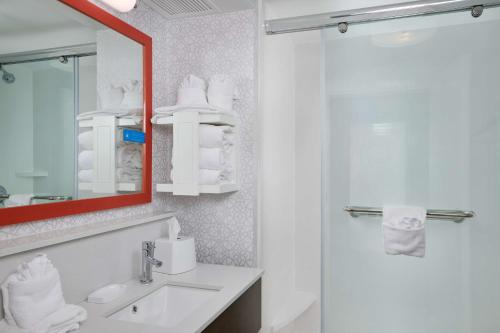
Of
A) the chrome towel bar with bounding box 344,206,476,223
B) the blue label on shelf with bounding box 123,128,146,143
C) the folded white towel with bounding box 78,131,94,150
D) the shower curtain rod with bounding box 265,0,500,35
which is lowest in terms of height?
the chrome towel bar with bounding box 344,206,476,223

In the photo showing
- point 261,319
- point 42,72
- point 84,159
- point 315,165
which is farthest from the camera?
point 315,165

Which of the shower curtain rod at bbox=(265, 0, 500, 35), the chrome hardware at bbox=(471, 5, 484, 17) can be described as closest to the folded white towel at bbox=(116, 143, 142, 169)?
the shower curtain rod at bbox=(265, 0, 500, 35)

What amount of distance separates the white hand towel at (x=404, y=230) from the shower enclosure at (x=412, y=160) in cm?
3

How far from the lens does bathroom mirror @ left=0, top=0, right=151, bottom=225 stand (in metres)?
1.12

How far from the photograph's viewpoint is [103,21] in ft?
4.83

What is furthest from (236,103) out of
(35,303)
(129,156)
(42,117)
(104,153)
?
(35,303)

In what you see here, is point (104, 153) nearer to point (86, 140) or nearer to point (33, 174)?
point (86, 140)

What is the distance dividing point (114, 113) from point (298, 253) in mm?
1199

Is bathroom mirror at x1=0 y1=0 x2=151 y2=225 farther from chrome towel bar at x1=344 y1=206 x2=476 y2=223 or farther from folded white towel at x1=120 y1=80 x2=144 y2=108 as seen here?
chrome towel bar at x1=344 y1=206 x2=476 y2=223

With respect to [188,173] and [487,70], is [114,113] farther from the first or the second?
[487,70]

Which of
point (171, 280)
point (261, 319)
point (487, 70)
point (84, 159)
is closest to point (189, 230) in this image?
point (171, 280)

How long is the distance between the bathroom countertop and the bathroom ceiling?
1.30 meters

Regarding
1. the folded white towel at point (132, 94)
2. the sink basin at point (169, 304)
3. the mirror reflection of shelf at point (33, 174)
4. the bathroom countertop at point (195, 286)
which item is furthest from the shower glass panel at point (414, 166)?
the mirror reflection of shelf at point (33, 174)

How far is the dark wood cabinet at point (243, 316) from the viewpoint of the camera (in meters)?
1.29
